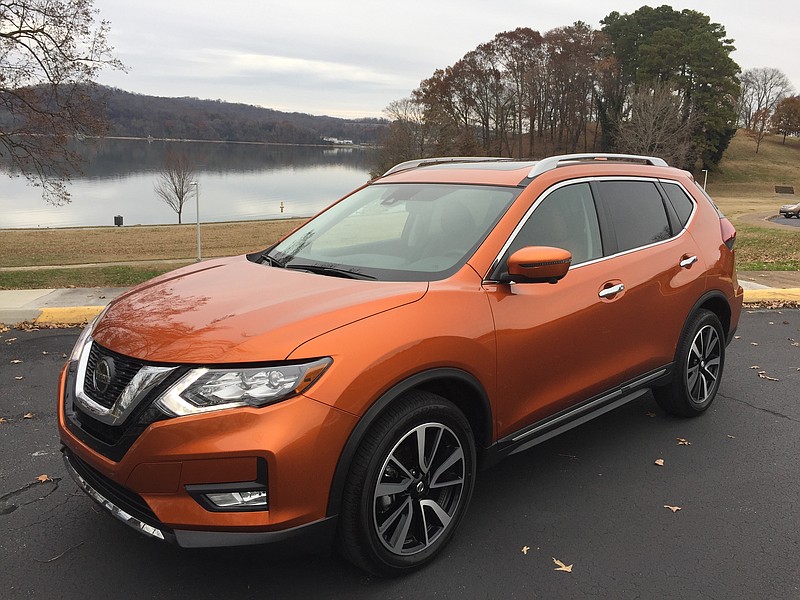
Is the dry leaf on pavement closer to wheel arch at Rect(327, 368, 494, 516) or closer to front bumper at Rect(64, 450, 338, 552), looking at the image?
wheel arch at Rect(327, 368, 494, 516)

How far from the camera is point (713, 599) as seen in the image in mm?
2637

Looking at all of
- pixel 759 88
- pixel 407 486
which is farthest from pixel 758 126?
pixel 407 486

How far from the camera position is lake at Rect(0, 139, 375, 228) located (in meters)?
47.9

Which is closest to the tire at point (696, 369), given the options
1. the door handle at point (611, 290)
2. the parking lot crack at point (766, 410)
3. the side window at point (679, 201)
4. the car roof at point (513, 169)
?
the parking lot crack at point (766, 410)

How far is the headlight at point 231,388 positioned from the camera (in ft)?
7.48

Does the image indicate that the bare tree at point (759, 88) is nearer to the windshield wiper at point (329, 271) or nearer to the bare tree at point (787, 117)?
the bare tree at point (787, 117)

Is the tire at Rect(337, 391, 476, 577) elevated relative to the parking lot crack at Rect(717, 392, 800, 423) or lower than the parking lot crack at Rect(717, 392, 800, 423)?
elevated

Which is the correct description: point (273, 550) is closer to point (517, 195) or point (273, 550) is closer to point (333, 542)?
point (333, 542)

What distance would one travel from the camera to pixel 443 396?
2920 mm

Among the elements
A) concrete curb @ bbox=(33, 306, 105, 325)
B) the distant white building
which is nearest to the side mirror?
concrete curb @ bbox=(33, 306, 105, 325)

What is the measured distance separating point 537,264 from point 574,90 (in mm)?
92661

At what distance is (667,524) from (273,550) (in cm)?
206

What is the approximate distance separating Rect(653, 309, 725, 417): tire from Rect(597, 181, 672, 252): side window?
2.34 ft

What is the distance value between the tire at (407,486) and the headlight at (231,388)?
402 mm
